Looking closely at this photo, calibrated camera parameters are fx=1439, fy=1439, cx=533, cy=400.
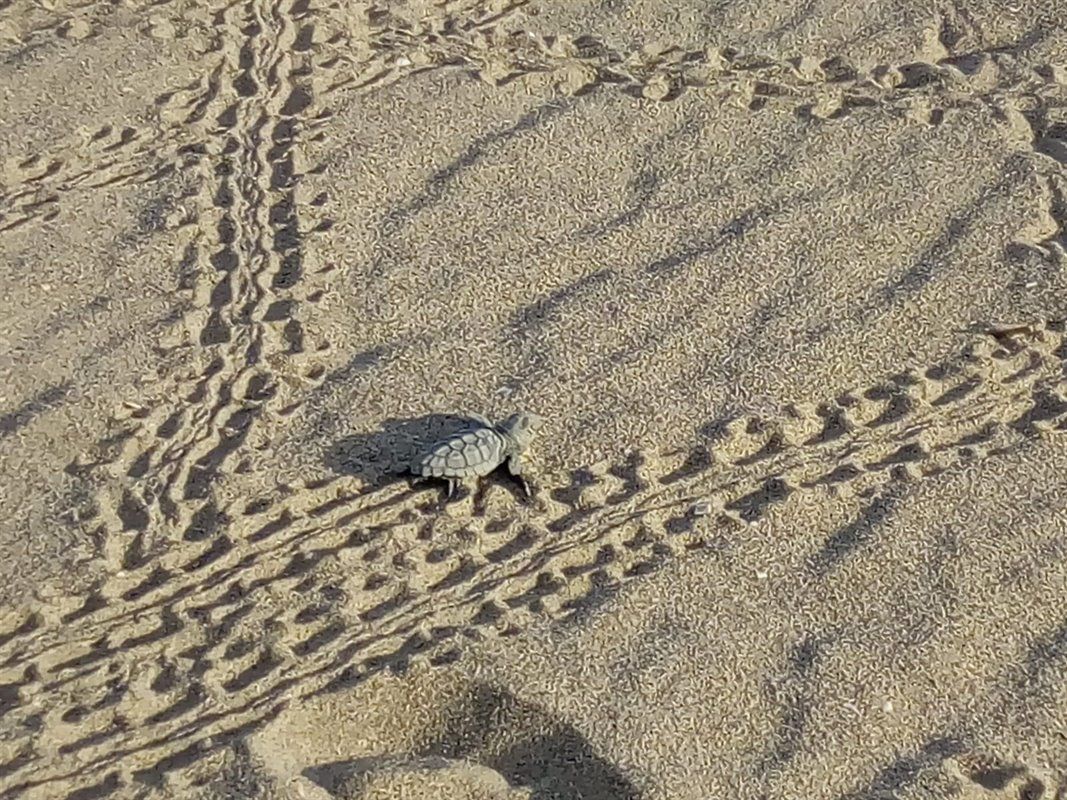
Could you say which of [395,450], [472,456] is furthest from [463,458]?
[395,450]

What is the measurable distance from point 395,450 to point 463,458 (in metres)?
0.30

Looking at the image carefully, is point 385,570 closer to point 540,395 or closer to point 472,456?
point 472,456

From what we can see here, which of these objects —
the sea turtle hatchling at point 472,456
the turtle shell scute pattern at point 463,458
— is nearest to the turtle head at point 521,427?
the sea turtle hatchling at point 472,456

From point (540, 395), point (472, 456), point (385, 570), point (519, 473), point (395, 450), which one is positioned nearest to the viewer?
point (385, 570)

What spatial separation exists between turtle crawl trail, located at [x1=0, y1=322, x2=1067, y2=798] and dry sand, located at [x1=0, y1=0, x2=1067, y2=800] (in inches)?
0.5

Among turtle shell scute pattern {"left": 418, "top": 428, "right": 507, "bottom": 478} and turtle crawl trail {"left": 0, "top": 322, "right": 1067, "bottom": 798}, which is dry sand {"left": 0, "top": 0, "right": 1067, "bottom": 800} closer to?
turtle crawl trail {"left": 0, "top": 322, "right": 1067, "bottom": 798}

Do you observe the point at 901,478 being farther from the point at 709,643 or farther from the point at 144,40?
the point at 144,40

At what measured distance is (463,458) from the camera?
3.98 metres

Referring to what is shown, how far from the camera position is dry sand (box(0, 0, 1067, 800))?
356 centimetres

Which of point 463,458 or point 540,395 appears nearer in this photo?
point 463,458

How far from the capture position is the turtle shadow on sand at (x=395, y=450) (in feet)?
13.5

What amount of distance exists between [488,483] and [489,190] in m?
1.38

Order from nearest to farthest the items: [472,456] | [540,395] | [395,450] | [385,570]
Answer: [385,570] < [472,456] < [395,450] < [540,395]

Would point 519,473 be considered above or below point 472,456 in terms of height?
below
